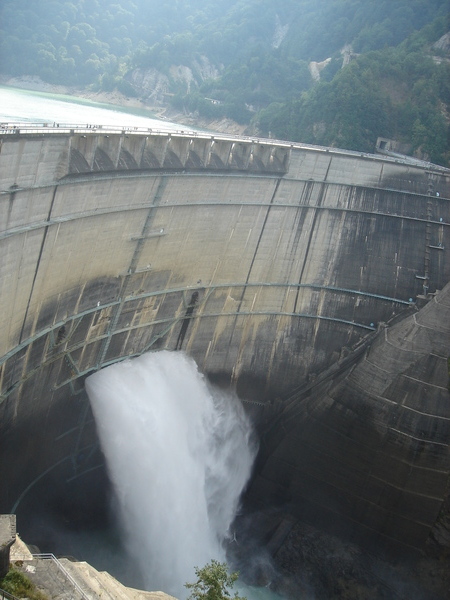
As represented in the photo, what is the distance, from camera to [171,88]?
68750mm

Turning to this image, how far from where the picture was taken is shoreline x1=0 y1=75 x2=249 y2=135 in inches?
2321

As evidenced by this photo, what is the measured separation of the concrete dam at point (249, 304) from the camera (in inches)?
746

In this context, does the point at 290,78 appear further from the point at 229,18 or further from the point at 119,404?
the point at 119,404

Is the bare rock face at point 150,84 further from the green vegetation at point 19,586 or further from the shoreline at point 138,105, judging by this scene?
the green vegetation at point 19,586

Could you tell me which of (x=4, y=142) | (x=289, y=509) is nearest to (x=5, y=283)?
(x=4, y=142)

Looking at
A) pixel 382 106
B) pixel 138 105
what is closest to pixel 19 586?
pixel 382 106

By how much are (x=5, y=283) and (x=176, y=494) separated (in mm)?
10100

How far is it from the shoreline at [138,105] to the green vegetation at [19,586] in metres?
49.7

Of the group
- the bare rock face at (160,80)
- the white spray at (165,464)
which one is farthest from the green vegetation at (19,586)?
the bare rock face at (160,80)

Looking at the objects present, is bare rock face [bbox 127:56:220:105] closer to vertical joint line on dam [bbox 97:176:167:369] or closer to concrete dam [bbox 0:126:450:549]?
concrete dam [bbox 0:126:450:549]

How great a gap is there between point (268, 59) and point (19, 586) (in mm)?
62864

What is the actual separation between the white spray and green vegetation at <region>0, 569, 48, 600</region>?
31.5 ft

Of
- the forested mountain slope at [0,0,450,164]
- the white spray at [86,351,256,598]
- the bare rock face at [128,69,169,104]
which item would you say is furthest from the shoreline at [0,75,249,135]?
the white spray at [86,351,256,598]

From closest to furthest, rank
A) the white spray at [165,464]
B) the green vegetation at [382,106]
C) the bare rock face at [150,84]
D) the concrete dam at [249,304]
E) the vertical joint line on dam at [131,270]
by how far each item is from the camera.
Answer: the concrete dam at [249,304] < the vertical joint line on dam at [131,270] < the white spray at [165,464] < the green vegetation at [382,106] < the bare rock face at [150,84]
